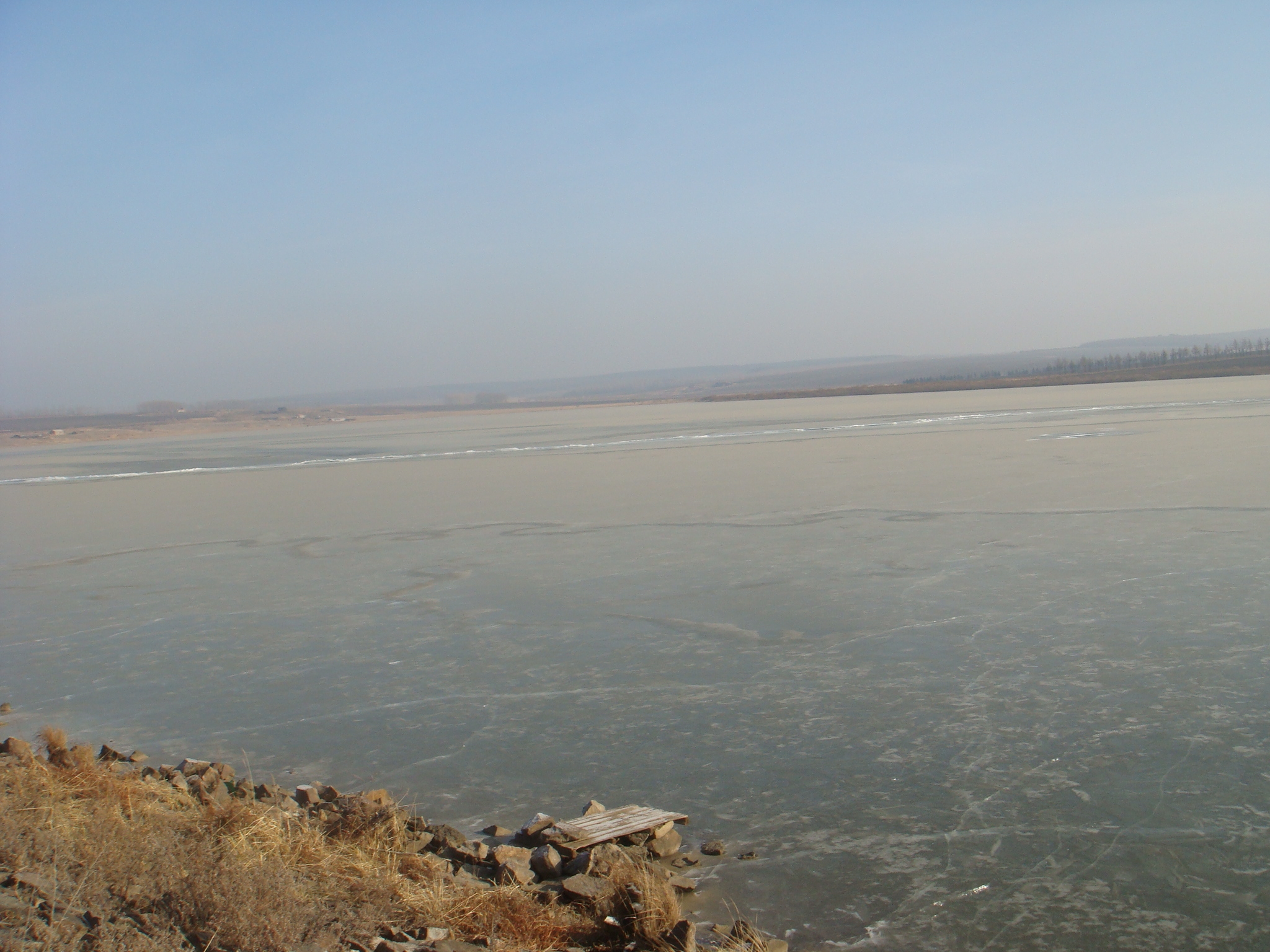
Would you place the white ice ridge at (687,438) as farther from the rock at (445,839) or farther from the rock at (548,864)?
the rock at (548,864)

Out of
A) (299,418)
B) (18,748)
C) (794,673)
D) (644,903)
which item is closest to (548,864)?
(644,903)

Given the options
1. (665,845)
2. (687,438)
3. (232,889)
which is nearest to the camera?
(232,889)

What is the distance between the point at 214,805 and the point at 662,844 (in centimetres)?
167

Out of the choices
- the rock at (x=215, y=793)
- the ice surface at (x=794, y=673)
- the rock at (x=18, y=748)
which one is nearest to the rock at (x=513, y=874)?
the ice surface at (x=794, y=673)

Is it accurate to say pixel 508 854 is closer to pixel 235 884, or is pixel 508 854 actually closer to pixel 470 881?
pixel 470 881

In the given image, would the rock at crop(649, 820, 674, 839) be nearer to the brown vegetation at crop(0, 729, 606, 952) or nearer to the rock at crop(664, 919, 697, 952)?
the brown vegetation at crop(0, 729, 606, 952)

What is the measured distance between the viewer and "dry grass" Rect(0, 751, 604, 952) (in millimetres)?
2789

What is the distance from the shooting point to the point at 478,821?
4.12m

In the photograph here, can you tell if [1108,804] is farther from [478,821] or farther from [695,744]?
[478,821]

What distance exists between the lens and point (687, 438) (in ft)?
93.8

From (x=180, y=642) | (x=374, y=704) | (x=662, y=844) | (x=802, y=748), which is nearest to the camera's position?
(x=662, y=844)

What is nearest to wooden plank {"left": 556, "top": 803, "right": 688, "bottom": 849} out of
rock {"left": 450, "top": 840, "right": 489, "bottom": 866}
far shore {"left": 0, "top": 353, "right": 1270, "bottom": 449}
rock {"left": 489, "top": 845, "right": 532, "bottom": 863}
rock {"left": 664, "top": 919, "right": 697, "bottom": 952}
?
rock {"left": 489, "top": 845, "right": 532, "bottom": 863}

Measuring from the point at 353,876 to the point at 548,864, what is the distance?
648mm

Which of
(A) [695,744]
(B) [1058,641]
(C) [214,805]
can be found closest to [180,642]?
(C) [214,805]
